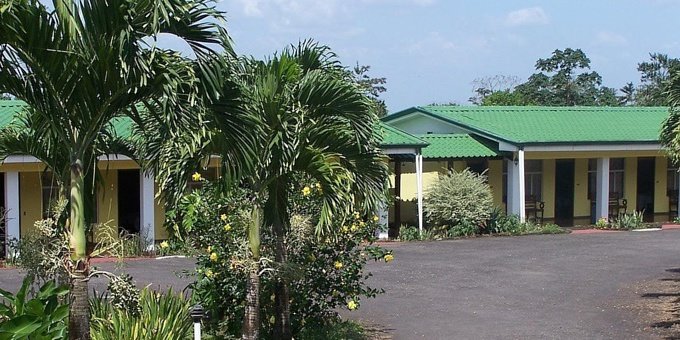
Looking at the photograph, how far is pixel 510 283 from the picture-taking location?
14992mm

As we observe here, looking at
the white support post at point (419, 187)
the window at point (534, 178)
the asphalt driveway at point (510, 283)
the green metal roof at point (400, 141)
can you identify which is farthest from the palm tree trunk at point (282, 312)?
the window at point (534, 178)

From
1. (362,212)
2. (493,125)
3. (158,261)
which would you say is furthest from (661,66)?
(362,212)

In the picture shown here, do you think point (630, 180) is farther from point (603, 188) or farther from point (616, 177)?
point (603, 188)

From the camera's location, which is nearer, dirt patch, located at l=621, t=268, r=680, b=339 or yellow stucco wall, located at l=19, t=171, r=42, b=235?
dirt patch, located at l=621, t=268, r=680, b=339

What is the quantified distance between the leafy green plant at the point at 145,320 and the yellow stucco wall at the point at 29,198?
36.8 ft

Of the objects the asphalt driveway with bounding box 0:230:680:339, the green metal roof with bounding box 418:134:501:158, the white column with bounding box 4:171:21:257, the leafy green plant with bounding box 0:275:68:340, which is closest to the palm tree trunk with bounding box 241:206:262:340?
the leafy green plant with bounding box 0:275:68:340

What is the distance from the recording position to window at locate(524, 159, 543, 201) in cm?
2670

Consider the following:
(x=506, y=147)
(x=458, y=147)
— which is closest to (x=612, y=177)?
(x=506, y=147)

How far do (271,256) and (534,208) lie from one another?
60.5ft

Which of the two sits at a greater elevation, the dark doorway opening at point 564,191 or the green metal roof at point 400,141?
the green metal roof at point 400,141

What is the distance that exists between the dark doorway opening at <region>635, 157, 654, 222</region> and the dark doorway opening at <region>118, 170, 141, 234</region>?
16.4 meters

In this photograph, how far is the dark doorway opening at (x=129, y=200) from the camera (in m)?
20.9

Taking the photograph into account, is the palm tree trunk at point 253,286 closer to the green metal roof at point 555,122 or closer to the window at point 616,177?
the green metal roof at point 555,122

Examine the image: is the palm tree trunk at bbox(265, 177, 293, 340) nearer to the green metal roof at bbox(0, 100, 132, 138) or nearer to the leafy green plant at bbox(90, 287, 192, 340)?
the leafy green plant at bbox(90, 287, 192, 340)
